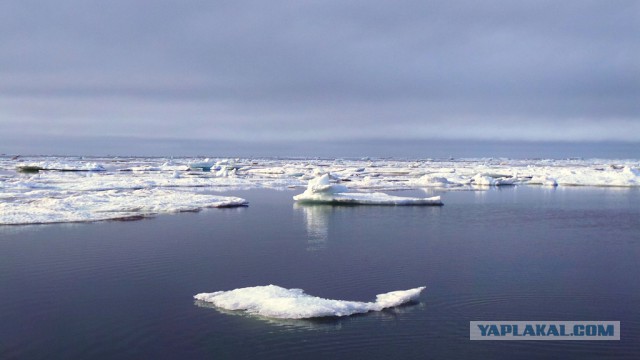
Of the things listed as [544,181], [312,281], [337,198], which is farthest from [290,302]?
[544,181]

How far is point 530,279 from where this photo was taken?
9875 millimetres

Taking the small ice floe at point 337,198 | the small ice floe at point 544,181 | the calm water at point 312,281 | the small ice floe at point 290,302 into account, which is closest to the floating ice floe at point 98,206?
the calm water at point 312,281

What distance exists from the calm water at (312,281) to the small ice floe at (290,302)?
15 cm

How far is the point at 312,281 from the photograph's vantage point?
30.9 ft

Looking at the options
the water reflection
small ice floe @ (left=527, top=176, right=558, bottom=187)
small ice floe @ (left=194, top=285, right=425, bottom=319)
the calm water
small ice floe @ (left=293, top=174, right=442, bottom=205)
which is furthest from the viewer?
small ice floe @ (left=527, top=176, right=558, bottom=187)

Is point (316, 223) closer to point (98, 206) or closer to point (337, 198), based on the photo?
point (337, 198)

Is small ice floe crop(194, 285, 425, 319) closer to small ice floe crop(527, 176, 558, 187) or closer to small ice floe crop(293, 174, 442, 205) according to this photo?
small ice floe crop(293, 174, 442, 205)

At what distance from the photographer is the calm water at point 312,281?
677 cm

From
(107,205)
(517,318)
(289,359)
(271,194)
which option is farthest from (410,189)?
(289,359)

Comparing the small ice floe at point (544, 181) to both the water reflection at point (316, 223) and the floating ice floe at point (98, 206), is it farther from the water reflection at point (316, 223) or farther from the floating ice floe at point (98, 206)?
the floating ice floe at point (98, 206)

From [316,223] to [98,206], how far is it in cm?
726

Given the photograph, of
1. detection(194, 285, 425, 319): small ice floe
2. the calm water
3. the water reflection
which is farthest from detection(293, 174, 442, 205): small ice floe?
detection(194, 285, 425, 319): small ice floe

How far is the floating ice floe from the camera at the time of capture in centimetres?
1600

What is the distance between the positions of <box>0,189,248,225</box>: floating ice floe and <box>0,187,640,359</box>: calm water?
1.05m
